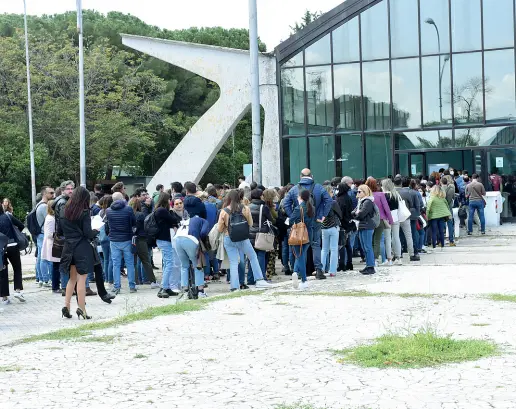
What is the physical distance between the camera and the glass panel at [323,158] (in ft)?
105

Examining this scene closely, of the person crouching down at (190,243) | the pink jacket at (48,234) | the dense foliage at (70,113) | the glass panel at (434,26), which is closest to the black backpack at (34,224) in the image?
the pink jacket at (48,234)

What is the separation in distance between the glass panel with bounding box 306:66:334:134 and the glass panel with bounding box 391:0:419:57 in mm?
2511

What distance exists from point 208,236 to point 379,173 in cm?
1766

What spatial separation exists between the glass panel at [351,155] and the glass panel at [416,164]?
1.73 m

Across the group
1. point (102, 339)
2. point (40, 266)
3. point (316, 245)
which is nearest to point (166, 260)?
point (316, 245)

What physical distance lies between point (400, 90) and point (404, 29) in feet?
6.78

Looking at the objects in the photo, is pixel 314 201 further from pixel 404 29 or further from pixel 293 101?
pixel 293 101

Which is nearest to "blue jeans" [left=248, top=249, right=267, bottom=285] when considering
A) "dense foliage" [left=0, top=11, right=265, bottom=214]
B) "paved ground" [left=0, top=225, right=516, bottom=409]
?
"paved ground" [left=0, top=225, right=516, bottom=409]

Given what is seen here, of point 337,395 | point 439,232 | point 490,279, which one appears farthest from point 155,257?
point 337,395

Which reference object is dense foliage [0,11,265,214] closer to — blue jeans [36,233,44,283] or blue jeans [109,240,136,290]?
blue jeans [36,233,44,283]

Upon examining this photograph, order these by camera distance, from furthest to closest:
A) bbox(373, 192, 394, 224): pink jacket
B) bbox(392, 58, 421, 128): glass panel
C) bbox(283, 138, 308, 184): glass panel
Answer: bbox(283, 138, 308, 184): glass panel → bbox(392, 58, 421, 128): glass panel → bbox(373, 192, 394, 224): pink jacket

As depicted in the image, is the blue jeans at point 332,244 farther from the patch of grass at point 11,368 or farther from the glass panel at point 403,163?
the glass panel at point 403,163

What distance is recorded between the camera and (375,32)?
1240 inches

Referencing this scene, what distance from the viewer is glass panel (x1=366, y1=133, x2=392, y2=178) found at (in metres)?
31.5
